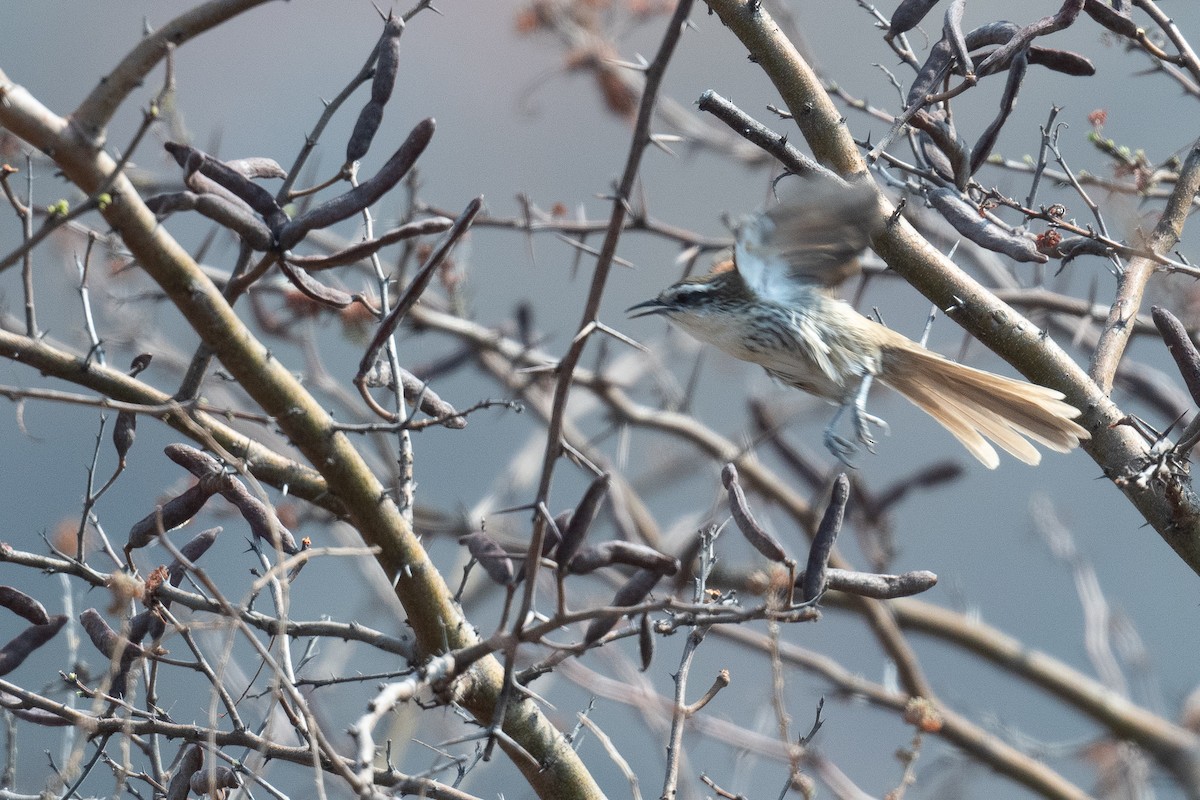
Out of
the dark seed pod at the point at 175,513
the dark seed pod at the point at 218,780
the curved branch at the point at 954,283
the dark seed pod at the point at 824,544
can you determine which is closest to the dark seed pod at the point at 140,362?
the dark seed pod at the point at 175,513

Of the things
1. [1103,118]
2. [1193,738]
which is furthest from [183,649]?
[1103,118]

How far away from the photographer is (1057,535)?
15.7ft

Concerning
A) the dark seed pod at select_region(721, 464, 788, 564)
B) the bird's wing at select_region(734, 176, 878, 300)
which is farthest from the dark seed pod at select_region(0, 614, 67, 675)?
the bird's wing at select_region(734, 176, 878, 300)

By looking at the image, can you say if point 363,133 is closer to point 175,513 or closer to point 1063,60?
point 175,513

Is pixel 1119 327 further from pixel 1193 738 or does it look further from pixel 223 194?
pixel 1193 738

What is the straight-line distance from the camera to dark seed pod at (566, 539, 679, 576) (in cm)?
164

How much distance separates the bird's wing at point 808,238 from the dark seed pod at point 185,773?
1664 millimetres

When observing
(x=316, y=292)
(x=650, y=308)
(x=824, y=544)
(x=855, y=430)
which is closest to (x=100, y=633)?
(x=316, y=292)

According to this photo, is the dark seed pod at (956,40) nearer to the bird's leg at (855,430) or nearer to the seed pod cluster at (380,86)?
the bird's leg at (855,430)

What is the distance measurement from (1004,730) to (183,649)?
4.28 metres

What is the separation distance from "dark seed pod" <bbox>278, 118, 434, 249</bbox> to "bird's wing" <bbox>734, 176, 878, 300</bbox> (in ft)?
3.35

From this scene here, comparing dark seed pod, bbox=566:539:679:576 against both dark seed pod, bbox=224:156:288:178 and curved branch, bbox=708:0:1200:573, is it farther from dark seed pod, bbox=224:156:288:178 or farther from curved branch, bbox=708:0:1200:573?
curved branch, bbox=708:0:1200:573

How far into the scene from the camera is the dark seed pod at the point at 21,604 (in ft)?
6.54

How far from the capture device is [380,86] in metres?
1.82
